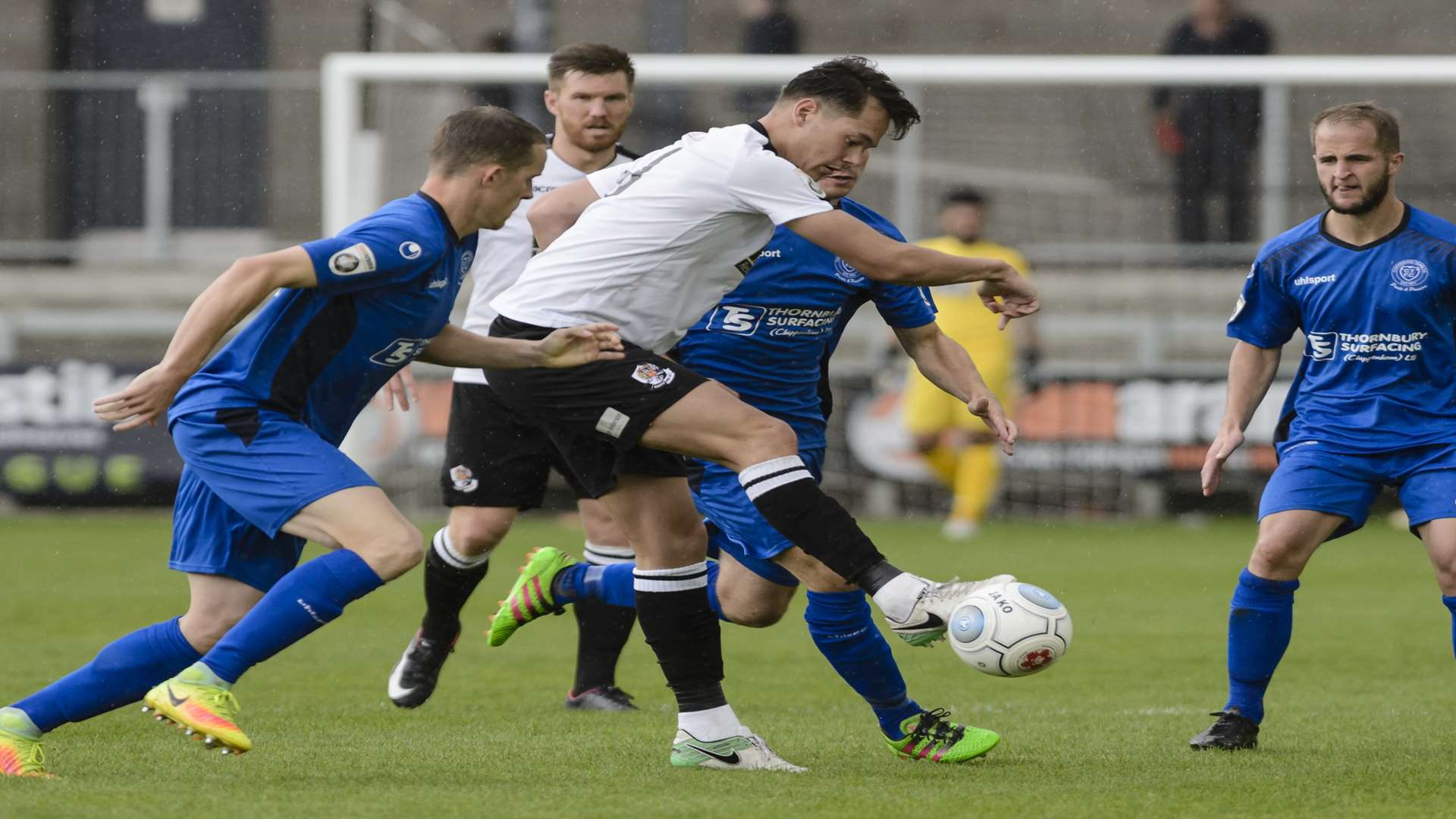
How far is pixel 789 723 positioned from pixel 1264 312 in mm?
1876

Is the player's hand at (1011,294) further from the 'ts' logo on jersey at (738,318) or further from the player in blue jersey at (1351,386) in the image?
the player in blue jersey at (1351,386)

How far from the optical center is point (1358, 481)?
515cm

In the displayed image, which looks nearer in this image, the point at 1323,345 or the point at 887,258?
the point at 887,258

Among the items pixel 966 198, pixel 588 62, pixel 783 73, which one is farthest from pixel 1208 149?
pixel 588 62

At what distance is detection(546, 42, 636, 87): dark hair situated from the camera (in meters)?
6.35

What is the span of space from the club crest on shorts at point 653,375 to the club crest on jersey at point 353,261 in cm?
68

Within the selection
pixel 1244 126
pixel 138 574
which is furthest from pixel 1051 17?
pixel 138 574

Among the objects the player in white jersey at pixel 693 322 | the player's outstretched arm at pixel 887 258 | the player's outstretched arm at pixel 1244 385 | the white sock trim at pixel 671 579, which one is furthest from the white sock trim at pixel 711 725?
the player's outstretched arm at pixel 1244 385

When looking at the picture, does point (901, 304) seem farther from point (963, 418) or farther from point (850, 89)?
point (963, 418)

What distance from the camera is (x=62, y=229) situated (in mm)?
16094

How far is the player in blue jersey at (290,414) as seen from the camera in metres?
4.26

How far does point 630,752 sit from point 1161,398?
8.44 metres

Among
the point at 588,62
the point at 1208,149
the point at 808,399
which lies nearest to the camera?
the point at 808,399

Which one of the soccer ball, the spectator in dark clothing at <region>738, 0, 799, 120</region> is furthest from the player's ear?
the spectator in dark clothing at <region>738, 0, 799, 120</region>
